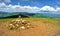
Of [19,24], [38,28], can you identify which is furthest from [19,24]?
[38,28]

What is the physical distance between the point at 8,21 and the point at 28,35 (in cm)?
33

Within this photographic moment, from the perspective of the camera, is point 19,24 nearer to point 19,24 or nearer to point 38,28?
point 19,24

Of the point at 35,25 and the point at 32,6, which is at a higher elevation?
the point at 32,6

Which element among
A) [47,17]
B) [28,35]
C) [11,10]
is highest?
[11,10]

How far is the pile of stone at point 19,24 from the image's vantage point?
1324 mm

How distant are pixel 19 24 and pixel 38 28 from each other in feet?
0.85

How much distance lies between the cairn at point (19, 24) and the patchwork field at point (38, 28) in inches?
1.6

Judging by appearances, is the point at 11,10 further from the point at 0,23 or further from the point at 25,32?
the point at 25,32

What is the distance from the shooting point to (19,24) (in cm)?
133

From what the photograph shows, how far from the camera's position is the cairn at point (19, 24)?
4.35 ft

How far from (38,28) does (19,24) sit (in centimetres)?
26

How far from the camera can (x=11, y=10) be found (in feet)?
4.46

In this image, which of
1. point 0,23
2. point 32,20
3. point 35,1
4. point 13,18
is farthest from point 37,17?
point 0,23

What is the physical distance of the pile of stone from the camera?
1.32m
